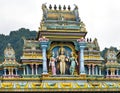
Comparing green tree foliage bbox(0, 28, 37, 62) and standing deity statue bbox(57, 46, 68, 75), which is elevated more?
green tree foliage bbox(0, 28, 37, 62)

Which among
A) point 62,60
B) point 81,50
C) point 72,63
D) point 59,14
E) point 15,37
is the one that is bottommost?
point 72,63

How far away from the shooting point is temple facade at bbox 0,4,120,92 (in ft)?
126

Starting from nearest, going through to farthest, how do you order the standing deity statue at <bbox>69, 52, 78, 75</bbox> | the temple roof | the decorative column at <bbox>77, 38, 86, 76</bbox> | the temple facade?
the temple facade < the standing deity statue at <bbox>69, 52, 78, 75</bbox> < the decorative column at <bbox>77, 38, 86, 76</bbox> < the temple roof

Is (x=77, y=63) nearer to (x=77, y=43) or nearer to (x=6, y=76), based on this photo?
(x=77, y=43)

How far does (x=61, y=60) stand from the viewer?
39.8 metres

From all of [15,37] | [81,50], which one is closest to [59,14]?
Result: [81,50]

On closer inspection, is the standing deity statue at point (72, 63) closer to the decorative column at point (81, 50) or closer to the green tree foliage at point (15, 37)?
the decorative column at point (81, 50)

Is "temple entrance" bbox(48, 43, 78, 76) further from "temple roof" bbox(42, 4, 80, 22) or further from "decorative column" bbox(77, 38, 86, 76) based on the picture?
"temple roof" bbox(42, 4, 80, 22)

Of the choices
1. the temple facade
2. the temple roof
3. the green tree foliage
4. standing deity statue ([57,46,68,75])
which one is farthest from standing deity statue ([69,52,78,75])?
the green tree foliage

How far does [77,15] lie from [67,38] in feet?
9.14

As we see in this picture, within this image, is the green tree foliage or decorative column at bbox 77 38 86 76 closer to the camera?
decorative column at bbox 77 38 86 76

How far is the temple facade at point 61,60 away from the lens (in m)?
38.5

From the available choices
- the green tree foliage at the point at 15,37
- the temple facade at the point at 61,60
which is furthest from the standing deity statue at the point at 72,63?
the green tree foliage at the point at 15,37

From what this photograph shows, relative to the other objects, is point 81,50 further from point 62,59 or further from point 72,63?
point 62,59
